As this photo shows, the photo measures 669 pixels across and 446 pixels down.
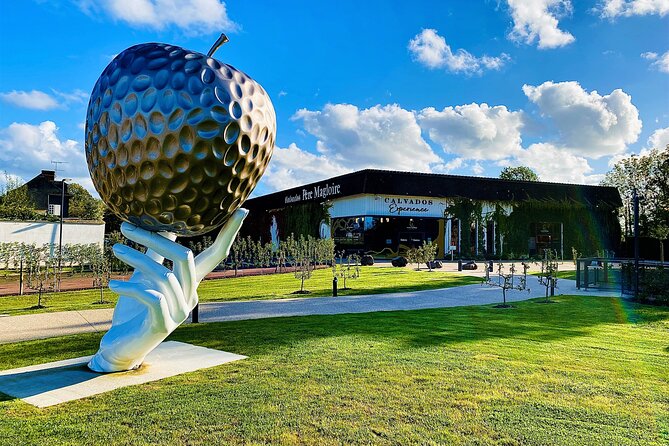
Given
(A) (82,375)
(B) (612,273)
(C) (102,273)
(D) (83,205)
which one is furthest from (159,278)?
(D) (83,205)

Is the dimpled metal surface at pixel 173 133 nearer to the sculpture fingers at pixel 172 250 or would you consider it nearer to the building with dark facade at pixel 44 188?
the sculpture fingers at pixel 172 250

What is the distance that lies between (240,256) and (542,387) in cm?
2790

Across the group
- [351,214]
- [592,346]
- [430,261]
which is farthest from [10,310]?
[351,214]

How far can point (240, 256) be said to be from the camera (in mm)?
32156

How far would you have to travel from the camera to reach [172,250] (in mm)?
5934

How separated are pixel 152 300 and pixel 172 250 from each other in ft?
2.21

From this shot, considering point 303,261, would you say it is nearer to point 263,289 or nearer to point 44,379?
point 263,289

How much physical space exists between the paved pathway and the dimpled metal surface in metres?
5.48

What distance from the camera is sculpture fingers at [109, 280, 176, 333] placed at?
5.59 meters

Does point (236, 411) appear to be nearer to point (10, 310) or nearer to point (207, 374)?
point (207, 374)

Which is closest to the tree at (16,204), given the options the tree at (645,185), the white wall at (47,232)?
the white wall at (47,232)

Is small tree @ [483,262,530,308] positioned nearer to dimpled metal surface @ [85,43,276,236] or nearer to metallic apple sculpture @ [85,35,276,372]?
metallic apple sculpture @ [85,35,276,372]

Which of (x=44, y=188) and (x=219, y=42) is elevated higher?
(x=44, y=188)

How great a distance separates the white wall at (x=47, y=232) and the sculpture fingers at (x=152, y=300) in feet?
97.3
